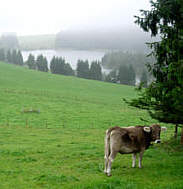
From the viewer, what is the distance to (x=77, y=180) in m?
9.88

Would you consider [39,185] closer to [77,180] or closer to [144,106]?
[77,180]

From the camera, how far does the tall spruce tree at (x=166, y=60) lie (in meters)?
10.6

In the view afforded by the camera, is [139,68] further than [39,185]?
Yes

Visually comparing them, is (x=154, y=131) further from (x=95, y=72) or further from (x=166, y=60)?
(x=95, y=72)

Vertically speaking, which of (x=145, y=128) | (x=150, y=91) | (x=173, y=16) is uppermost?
(x=173, y=16)

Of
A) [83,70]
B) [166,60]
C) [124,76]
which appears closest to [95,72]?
[83,70]

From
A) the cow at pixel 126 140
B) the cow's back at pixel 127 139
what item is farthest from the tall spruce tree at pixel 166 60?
the cow's back at pixel 127 139

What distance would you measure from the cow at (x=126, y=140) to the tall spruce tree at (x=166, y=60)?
4.53ft

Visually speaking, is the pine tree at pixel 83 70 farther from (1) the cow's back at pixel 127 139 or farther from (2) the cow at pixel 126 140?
(1) the cow's back at pixel 127 139

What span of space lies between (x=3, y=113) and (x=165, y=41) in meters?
31.0

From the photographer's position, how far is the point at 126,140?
1064cm

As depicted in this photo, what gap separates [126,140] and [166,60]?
15.5 feet

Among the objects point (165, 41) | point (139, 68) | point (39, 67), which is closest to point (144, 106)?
point (165, 41)

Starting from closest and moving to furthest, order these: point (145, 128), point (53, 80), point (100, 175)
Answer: point (100, 175), point (145, 128), point (53, 80)
